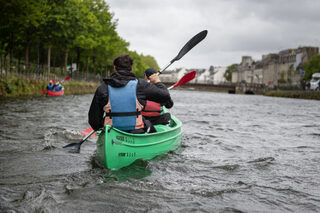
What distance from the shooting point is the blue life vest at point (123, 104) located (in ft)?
18.2

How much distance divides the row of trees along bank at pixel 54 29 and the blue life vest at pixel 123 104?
15.1 metres

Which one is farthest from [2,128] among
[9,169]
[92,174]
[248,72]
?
[248,72]

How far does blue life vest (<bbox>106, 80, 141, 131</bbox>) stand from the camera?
18.2 feet

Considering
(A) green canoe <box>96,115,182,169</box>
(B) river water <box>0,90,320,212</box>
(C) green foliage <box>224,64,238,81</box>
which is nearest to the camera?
(B) river water <box>0,90,320,212</box>

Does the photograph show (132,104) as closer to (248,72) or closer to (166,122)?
(166,122)

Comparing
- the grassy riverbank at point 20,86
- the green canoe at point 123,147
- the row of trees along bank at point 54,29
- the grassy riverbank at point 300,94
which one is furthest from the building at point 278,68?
the green canoe at point 123,147

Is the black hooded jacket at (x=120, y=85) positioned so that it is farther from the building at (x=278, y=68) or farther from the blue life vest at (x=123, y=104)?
the building at (x=278, y=68)

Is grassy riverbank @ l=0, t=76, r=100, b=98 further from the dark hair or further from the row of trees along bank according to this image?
the dark hair

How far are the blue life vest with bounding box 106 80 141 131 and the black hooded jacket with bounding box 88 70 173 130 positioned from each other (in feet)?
0.27

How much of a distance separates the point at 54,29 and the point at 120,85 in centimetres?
2420

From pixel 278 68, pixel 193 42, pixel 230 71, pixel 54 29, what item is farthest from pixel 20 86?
pixel 230 71

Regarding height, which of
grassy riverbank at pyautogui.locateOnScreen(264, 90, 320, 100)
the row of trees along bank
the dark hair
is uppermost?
the row of trees along bank

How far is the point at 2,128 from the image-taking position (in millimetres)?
9852

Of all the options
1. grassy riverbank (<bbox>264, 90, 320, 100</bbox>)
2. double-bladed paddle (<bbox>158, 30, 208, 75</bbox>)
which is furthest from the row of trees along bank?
grassy riverbank (<bbox>264, 90, 320, 100</bbox>)
